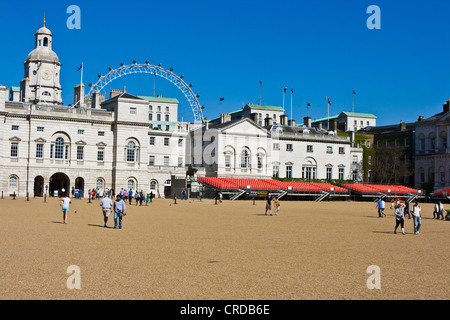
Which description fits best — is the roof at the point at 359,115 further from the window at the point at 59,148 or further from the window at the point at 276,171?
the window at the point at 59,148

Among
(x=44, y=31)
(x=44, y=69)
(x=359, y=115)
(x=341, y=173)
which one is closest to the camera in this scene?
(x=341, y=173)

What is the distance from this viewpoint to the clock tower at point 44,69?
10206 centimetres

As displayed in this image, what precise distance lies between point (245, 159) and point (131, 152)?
60.4ft

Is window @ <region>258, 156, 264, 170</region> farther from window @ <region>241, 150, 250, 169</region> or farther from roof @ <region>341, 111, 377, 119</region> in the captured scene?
roof @ <region>341, 111, 377, 119</region>

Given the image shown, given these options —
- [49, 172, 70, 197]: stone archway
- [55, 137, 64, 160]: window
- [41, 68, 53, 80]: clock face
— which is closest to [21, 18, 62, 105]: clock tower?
[41, 68, 53, 80]: clock face

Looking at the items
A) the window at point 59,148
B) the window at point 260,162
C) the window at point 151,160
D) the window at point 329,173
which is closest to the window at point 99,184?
the window at point 59,148

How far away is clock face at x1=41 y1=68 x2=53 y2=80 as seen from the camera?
10362 centimetres

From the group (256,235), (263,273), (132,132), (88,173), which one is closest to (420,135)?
(132,132)

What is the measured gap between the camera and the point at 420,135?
99.5 m

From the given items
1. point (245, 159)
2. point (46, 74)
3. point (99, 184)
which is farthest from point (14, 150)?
point (46, 74)

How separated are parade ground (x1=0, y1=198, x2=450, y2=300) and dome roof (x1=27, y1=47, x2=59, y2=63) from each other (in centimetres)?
8011

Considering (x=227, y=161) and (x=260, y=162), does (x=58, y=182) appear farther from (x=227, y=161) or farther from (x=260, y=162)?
(x=260, y=162)

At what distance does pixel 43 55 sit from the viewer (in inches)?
4055
